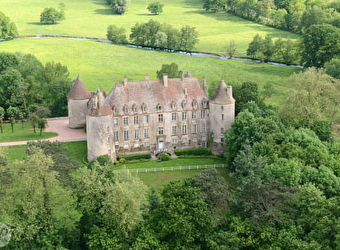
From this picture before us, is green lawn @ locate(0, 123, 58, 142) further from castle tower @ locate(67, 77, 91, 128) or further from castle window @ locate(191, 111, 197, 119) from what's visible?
castle window @ locate(191, 111, 197, 119)

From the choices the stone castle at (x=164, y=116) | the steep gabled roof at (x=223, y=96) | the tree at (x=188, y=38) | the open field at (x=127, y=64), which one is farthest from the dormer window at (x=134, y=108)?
the tree at (x=188, y=38)

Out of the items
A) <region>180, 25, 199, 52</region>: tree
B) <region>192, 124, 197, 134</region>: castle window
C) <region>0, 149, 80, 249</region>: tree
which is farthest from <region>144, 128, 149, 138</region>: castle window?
<region>180, 25, 199, 52</region>: tree

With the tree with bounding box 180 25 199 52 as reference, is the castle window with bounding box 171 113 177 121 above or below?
below

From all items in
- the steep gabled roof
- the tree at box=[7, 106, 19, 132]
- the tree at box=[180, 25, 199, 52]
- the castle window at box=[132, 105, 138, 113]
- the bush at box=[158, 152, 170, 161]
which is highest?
the tree at box=[180, 25, 199, 52]

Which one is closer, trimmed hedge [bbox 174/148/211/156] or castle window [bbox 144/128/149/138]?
castle window [bbox 144/128/149/138]

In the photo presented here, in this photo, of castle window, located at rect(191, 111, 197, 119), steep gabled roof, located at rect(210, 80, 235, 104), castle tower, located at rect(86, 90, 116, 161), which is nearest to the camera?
castle tower, located at rect(86, 90, 116, 161)

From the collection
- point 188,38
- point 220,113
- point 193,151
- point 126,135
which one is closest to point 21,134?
point 126,135

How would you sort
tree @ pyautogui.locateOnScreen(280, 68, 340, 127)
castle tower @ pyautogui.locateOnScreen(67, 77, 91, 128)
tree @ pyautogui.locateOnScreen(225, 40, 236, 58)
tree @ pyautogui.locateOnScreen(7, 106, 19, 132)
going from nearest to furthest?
tree @ pyautogui.locateOnScreen(280, 68, 340, 127) < castle tower @ pyautogui.locateOnScreen(67, 77, 91, 128) < tree @ pyautogui.locateOnScreen(7, 106, 19, 132) < tree @ pyautogui.locateOnScreen(225, 40, 236, 58)

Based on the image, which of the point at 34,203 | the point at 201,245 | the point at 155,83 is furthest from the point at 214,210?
the point at 155,83
